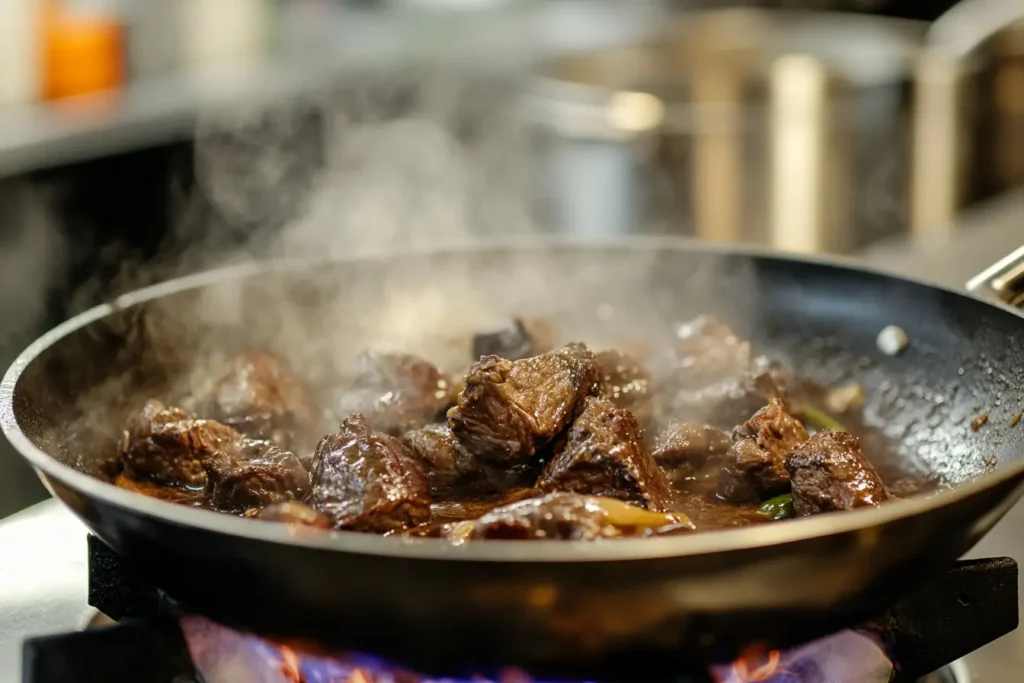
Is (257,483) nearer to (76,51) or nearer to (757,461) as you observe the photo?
(757,461)

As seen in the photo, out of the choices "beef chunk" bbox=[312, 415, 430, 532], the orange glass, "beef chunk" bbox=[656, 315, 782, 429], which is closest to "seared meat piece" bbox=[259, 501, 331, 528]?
"beef chunk" bbox=[312, 415, 430, 532]

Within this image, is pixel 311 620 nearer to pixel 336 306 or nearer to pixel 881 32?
pixel 336 306

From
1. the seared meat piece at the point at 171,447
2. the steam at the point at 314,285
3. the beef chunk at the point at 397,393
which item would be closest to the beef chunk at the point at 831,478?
the beef chunk at the point at 397,393

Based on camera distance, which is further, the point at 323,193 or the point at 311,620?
the point at 323,193

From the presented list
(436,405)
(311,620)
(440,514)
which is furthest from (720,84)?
(311,620)

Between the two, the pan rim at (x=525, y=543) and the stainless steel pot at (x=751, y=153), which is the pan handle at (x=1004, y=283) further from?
the stainless steel pot at (x=751, y=153)

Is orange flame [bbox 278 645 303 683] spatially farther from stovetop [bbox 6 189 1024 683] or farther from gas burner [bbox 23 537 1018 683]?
stovetop [bbox 6 189 1024 683]

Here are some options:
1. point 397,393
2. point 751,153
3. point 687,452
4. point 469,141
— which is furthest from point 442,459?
point 469,141
